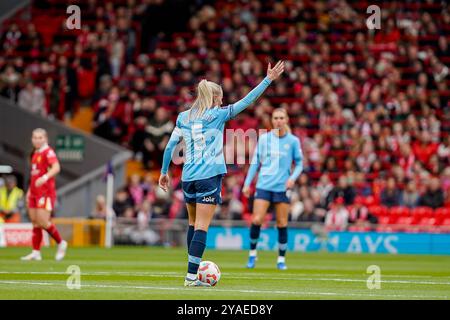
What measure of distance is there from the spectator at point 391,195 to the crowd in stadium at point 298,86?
3cm

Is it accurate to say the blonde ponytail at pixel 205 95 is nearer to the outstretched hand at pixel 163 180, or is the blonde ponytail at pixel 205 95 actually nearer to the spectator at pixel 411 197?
the outstretched hand at pixel 163 180

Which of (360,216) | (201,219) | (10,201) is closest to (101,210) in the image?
(10,201)

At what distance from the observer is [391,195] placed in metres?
29.9

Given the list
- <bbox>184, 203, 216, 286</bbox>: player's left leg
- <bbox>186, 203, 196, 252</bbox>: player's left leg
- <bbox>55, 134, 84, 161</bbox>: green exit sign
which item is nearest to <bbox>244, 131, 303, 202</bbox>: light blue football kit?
<bbox>186, 203, 196, 252</bbox>: player's left leg

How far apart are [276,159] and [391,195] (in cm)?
1163

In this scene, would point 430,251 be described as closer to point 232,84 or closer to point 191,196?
point 232,84

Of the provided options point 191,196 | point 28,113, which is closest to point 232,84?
point 28,113

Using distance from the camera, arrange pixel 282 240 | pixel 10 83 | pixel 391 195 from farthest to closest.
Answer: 1. pixel 10 83
2. pixel 391 195
3. pixel 282 240

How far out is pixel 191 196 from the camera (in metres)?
13.4

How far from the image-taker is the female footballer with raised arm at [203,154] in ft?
43.0

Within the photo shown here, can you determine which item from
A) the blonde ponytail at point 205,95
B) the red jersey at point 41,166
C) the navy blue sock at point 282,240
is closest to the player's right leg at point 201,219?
the blonde ponytail at point 205,95

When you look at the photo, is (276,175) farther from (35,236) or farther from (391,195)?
(391,195)

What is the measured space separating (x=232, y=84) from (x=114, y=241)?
6.57m
